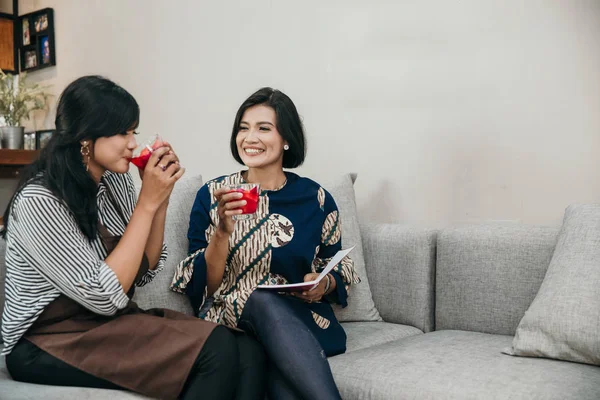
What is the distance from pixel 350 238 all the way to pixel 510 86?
2.45 feet

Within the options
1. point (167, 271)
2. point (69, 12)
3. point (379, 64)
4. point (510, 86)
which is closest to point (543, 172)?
point (510, 86)

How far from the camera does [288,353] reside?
165 cm

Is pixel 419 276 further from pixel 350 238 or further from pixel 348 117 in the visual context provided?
pixel 348 117

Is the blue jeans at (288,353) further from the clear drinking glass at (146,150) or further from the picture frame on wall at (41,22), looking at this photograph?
the picture frame on wall at (41,22)

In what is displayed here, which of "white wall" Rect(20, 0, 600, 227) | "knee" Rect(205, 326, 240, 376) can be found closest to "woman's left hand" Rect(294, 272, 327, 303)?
"knee" Rect(205, 326, 240, 376)

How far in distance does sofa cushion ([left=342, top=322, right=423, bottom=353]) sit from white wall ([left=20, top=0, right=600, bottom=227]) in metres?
0.48

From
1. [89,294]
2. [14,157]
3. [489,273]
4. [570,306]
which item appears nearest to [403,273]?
[489,273]

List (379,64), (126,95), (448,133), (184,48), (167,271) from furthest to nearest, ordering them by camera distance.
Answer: (184,48)
(379,64)
(448,133)
(167,271)
(126,95)

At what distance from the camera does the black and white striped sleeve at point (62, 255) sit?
152cm

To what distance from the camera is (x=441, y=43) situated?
2520 mm

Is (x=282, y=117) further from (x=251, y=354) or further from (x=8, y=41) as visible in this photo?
(x=8, y=41)

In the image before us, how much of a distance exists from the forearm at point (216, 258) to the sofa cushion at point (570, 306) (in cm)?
81

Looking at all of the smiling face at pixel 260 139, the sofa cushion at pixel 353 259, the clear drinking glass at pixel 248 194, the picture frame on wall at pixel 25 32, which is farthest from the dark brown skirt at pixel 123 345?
the picture frame on wall at pixel 25 32

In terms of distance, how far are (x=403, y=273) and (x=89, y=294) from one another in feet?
3.72
